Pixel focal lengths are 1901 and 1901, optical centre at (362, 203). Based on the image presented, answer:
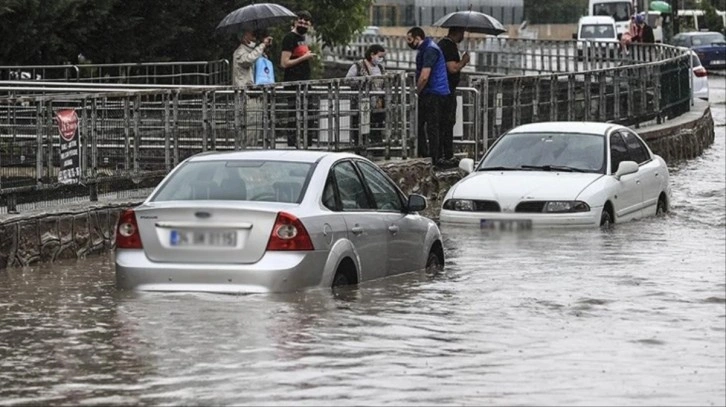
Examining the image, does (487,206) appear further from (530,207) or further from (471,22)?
(471,22)

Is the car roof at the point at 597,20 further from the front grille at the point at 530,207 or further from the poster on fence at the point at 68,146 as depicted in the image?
the poster on fence at the point at 68,146

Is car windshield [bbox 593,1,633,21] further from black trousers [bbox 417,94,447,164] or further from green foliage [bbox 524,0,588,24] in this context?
black trousers [bbox 417,94,447,164]

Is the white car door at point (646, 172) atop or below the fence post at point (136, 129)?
below

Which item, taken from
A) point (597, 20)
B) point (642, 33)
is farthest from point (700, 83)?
point (597, 20)

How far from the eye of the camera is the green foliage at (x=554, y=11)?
108 metres

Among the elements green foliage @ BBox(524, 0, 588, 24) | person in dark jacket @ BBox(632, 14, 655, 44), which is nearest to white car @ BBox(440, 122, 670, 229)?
person in dark jacket @ BBox(632, 14, 655, 44)

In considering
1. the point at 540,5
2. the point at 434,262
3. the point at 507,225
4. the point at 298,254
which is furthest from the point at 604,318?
the point at 540,5

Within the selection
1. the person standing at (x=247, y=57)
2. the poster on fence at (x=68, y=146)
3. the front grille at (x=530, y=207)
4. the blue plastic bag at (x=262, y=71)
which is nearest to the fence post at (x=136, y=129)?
the poster on fence at (x=68, y=146)

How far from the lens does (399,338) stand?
1225 centimetres

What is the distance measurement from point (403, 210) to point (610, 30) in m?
59.5

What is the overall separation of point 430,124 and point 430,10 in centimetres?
7988

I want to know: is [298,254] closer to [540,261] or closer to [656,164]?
[540,261]

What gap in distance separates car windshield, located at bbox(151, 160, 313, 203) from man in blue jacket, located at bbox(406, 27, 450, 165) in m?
10.2

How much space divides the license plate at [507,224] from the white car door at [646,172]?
2.45 metres
